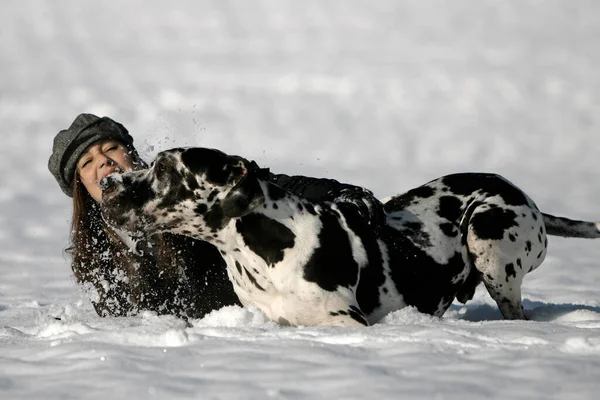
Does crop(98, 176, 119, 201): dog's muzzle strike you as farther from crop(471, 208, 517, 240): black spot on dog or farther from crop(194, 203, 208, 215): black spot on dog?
crop(471, 208, 517, 240): black spot on dog

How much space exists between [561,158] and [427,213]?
Answer: 8.66 m

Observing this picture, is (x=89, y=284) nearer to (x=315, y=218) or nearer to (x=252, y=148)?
(x=315, y=218)

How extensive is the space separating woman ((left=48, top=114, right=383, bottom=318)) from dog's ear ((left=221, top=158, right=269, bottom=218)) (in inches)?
35.0

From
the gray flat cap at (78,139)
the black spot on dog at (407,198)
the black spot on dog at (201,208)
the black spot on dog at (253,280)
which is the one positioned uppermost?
the gray flat cap at (78,139)

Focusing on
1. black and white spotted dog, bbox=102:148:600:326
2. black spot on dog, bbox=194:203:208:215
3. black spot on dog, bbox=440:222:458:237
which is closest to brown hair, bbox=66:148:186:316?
black and white spotted dog, bbox=102:148:600:326

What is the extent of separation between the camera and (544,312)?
5938 mm

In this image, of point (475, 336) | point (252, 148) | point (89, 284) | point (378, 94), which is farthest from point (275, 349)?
point (378, 94)

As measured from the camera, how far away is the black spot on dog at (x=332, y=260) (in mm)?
4840

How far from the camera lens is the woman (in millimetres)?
5707

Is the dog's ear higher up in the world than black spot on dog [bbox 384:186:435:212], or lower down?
lower down

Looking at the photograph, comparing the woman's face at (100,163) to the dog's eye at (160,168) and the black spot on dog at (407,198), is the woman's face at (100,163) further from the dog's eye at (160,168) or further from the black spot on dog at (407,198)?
the black spot on dog at (407,198)

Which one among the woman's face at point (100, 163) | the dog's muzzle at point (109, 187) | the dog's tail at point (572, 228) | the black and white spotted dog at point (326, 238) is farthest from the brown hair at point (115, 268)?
the dog's tail at point (572, 228)

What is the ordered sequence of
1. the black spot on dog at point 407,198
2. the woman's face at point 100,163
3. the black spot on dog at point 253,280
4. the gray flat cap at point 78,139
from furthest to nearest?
1. the black spot on dog at point 407,198
2. the gray flat cap at point 78,139
3. the woman's face at point 100,163
4. the black spot on dog at point 253,280

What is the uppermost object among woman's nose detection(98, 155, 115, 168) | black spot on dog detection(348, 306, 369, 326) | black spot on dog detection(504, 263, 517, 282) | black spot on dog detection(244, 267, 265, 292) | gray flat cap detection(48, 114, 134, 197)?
gray flat cap detection(48, 114, 134, 197)
